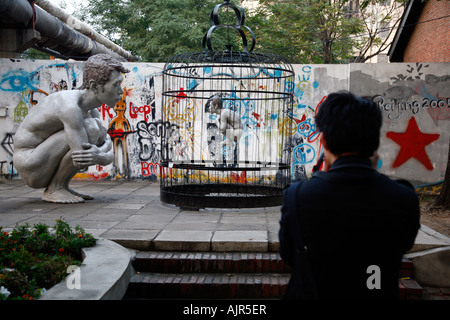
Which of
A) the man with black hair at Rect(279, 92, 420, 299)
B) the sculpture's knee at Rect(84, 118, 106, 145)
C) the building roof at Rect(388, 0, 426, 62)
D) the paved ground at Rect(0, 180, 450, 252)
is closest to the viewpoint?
the man with black hair at Rect(279, 92, 420, 299)

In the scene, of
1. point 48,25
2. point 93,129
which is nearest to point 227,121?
point 93,129

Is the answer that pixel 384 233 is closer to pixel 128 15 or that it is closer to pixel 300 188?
pixel 300 188

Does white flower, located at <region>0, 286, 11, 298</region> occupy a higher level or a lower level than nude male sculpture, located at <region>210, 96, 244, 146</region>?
lower

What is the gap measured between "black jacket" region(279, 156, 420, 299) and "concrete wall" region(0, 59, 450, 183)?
788 centimetres

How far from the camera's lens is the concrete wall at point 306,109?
920 centimetres

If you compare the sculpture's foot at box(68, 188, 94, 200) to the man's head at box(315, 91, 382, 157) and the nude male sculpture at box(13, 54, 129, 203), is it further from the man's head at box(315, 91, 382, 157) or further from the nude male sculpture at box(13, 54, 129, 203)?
the man's head at box(315, 91, 382, 157)

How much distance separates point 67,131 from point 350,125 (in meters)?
5.05

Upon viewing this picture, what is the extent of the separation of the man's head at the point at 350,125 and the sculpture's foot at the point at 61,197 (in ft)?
18.4

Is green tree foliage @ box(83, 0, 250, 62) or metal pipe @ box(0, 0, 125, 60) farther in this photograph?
green tree foliage @ box(83, 0, 250, 62)

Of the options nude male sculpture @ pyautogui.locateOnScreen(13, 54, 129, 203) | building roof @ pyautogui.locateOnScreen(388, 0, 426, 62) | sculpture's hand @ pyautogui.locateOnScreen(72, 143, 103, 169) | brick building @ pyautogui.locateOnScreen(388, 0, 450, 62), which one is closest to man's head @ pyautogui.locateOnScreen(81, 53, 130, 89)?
nude male sculpture @ pyautogui.locateOnScreen(13, 54, 129, 203)

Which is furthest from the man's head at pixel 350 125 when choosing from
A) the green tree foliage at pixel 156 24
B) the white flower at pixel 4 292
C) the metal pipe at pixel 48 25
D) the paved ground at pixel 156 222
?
the green tree foliage at pixel 156 24

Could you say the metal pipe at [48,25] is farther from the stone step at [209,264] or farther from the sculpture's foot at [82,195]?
the stone step at [209,264]

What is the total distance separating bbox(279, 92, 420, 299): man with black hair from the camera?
5.85 feet
